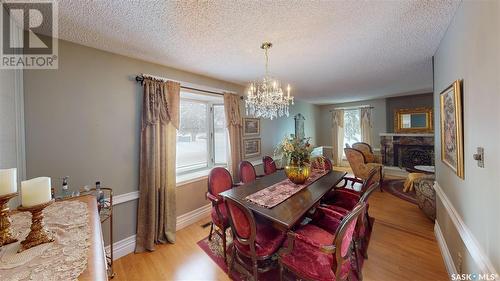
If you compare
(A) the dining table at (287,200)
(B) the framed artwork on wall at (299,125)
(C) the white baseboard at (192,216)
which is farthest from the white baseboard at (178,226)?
(B) the framed artwork on wall at (299,125)

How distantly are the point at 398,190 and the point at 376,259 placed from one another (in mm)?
2848

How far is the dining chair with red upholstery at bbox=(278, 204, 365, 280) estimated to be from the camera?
123 cm

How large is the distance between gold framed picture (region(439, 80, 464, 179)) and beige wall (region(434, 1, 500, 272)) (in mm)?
41

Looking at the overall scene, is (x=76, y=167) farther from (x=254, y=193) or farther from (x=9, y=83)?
(x=254, y=193)

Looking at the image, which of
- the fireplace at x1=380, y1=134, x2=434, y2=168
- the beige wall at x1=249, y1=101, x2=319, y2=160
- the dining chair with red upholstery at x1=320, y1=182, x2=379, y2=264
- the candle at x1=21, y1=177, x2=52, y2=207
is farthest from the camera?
the fireplace at x1=380, y1=134, x2=434, y2=168

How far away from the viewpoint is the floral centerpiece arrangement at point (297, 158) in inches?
88.5

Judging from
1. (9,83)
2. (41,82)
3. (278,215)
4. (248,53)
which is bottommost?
(278,215)

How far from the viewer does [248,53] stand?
2154 mm

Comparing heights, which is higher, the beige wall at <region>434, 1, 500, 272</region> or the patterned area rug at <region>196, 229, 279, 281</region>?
Result: the beige wall at <region>434, 1, 500, 272</region>

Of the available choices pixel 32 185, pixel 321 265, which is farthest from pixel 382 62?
pixel 32 185

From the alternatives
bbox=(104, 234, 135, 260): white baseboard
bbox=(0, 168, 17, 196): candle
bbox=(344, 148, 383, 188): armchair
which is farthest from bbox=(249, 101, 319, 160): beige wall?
bbox=(0, 168, 17, 196): candle

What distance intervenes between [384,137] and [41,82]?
7231 millimetres

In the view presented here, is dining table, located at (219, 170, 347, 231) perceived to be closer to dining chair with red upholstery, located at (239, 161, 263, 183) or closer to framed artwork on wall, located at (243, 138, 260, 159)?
dining chair with red upholstery, located at (239, 161, 263, 183)

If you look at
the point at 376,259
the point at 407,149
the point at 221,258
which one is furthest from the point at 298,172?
the point at 407,149
